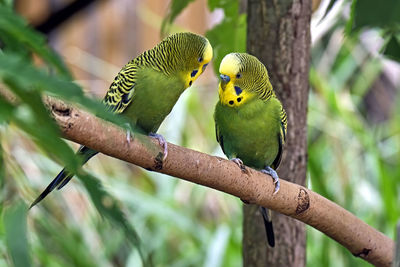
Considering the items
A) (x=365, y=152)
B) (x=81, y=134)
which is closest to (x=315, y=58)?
(x=365, y=152)

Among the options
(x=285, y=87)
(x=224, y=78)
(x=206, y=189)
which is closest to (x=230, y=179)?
(x=224, y=78)

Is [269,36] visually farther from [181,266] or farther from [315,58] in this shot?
[315,58]

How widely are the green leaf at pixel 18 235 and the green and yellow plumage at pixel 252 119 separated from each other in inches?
22.7

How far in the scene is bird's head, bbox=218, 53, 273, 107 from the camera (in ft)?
2.75

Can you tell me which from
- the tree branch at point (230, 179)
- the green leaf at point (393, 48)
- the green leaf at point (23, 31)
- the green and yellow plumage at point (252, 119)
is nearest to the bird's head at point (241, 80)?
the green and yellow plumage at point (252, 119)

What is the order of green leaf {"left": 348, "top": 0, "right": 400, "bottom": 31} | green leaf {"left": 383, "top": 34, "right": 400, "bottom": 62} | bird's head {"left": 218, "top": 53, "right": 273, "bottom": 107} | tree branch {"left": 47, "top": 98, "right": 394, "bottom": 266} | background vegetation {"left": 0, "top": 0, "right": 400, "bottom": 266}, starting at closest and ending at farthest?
green leaf {"left": 348, "top": 0, "right": 400, "bottom": 31} < green leaf {"left": 383, "top": 34, "right": 400, "bottom": 62} < tree branch {"left": 47, "top": 98, "right": 394, "bottom": 266} < bird's head {"left": 218, "top": 53, "right": 273, "bottom": 107} < background vegetation {"left": 0, "top": 0, "right": 400, "bottom": 266}

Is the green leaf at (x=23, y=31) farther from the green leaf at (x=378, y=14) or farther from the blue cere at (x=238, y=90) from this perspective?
the blue cere at (x=238, y=90)

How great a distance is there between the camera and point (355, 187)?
188cm

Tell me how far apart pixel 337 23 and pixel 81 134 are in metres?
1.15

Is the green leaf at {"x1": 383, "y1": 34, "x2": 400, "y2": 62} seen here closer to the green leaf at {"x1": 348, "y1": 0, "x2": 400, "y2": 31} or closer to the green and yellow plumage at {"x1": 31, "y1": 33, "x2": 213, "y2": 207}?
the green leaf at {"x1": 348, "y1": 0, "x2": 400, "y2": 31}

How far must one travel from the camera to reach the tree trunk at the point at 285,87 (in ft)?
3.08

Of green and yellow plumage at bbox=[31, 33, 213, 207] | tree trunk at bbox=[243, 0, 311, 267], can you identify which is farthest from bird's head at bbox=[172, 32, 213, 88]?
tree trunk at bbox=[243, 0, 311, 267]

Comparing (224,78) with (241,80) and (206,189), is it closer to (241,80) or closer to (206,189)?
(241,80)

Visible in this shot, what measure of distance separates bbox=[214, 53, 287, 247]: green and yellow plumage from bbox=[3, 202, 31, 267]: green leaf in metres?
0.58
